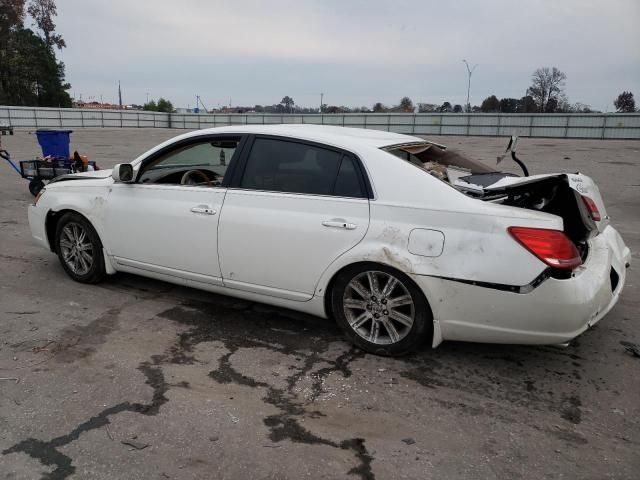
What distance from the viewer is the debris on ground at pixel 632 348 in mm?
3614

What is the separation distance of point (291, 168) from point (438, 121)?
44.4 meters

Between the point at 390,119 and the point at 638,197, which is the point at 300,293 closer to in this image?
the point at 638,197

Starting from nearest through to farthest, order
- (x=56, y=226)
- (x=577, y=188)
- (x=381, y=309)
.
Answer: (x=381, y=309), (x=577, y=188), (x=56, y=226)

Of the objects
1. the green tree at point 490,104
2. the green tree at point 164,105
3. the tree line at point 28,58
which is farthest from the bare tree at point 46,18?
the green tree at point 490,104

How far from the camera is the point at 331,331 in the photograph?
397 centimetres

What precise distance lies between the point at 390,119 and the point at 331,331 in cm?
4536

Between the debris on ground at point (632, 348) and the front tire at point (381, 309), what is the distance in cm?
150

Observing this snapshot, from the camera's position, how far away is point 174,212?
410 centimetres

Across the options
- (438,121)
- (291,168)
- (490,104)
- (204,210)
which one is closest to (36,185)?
(204,210)

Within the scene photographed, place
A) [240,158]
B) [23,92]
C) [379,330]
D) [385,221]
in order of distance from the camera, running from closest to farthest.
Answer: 1. [385,221]
2. [379,330]
3. [240,158]
4. [23,92]

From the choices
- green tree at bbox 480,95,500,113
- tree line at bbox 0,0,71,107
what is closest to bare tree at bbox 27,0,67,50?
tree line at bbox 0,0,71,107

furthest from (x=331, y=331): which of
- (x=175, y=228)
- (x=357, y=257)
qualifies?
(x=175, y=228)

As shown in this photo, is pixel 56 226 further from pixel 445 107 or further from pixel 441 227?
pixel 445 107

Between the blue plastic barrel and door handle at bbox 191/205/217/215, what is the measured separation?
7.63 meters
